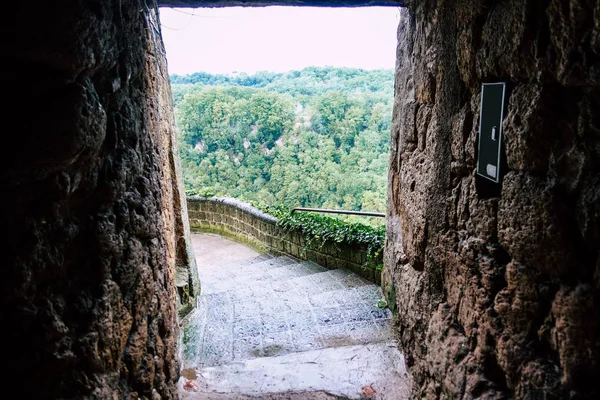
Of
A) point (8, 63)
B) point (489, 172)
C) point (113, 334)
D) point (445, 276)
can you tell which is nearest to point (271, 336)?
point (445, 276)

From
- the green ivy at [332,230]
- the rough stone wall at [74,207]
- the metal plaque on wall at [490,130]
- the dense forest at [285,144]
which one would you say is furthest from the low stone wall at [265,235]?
the dense forest at [285,144]

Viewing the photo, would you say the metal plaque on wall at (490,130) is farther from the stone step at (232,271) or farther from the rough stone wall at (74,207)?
the stone step at (232,271)

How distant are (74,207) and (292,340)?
2687 millimetres

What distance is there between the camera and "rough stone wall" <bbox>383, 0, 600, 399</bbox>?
1142 mm

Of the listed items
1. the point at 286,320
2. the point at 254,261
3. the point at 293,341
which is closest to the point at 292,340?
the point at 293,341

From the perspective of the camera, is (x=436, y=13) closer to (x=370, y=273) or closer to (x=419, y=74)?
(x=419, y=74)

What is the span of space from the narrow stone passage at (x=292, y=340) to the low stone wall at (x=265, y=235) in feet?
0.73

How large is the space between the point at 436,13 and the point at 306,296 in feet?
10.4

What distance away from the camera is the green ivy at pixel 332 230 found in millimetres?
5209

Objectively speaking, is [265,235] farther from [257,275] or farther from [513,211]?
[513,211]

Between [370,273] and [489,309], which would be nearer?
[489,309]

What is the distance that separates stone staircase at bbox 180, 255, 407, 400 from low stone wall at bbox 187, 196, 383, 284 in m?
0.22

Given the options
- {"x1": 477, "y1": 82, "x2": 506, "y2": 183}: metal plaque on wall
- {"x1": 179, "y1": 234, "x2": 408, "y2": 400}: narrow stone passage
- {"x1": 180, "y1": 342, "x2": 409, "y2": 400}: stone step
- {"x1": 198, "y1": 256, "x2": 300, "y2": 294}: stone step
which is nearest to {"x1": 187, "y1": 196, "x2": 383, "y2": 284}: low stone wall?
{"x1": 179, "y1": 234, "x2": 408, "y2": 400}: narrow stone passage

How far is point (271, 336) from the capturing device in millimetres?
3926
